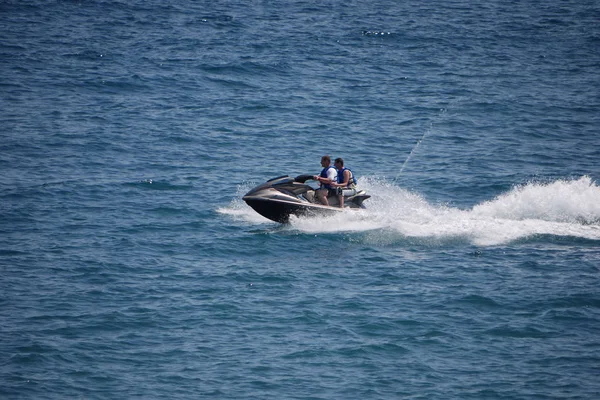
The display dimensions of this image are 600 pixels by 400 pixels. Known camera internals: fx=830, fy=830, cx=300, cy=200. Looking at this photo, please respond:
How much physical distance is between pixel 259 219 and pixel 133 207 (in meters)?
4.26

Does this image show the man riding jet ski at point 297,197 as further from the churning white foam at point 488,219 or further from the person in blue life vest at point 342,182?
the churning white foam at point 488,219

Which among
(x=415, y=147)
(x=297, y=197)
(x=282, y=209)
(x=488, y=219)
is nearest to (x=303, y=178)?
(x=297, y=197)

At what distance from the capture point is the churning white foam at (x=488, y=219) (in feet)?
78.1

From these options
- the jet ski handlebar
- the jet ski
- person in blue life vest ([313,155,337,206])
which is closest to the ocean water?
the jet ski

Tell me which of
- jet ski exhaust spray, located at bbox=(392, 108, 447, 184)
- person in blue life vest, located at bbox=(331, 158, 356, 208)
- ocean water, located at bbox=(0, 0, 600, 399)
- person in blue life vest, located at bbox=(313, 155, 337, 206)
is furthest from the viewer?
jet ski exhaust spray, located at bbox=(392, 108, 447, 184)

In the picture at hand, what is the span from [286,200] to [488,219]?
614 centimetres

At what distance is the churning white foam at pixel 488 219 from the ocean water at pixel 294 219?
8 centimetres

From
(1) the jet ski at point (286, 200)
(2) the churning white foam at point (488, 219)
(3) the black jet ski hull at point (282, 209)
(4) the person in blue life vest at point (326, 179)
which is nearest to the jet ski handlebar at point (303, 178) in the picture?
(1) the jet ski at point (286, 200)

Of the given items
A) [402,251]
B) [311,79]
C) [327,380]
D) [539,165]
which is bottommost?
[327,380]

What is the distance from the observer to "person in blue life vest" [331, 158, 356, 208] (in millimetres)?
24428

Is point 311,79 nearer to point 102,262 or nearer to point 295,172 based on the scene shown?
point 295,172

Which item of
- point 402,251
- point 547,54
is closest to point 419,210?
point 402,251

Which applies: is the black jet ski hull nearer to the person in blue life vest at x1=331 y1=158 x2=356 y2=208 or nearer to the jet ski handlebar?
the person in blue life vest at x1=331 y1=158 x2=356 y2=208

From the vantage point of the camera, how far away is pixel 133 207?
26562 millimetres
